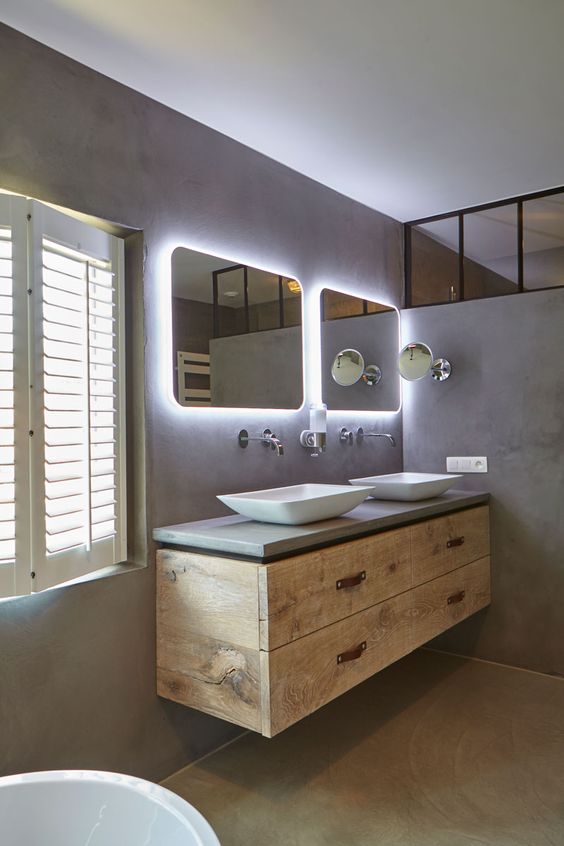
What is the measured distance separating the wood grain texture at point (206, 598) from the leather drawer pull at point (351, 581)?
1.21 ft

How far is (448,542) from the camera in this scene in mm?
2977

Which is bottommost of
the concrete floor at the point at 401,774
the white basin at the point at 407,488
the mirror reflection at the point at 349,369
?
the concrete floor at the point at 401,774

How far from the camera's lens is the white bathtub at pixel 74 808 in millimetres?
1373

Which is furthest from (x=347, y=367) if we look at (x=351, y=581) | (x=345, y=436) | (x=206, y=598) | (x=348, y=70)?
(x=206, y=598)

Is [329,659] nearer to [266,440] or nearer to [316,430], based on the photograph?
[266,440]

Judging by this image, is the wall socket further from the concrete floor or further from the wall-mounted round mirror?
the concrete floor

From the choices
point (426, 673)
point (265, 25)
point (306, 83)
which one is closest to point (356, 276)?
point (306, 83)

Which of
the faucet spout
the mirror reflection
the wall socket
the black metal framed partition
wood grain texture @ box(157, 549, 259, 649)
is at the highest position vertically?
the black metal framed partition

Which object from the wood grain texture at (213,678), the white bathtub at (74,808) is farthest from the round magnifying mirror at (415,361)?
the white bathtub at (74,808)

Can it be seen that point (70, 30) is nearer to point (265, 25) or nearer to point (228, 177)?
point (265, 25)

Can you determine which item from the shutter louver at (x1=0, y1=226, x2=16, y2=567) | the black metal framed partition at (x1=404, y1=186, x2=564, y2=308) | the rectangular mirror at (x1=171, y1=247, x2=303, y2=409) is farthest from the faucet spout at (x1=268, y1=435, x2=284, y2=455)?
the black metal framed partition at (x1=404, y1=186, x2=564, y2=308)

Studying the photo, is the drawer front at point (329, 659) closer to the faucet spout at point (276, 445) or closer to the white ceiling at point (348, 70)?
the faucet spout at point (276, 445)

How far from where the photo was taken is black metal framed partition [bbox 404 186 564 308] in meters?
3.28

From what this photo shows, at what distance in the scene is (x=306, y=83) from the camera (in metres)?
2.26
